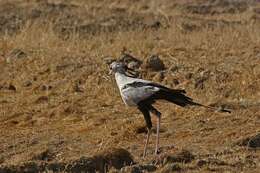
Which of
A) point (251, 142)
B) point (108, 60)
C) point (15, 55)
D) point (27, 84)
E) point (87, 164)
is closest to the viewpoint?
point (87, 164)

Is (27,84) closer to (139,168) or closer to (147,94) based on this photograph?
(147,94)

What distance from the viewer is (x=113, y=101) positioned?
35.3ft

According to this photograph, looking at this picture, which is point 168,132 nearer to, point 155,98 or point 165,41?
point 155,98

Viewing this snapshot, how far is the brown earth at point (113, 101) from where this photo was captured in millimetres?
7160

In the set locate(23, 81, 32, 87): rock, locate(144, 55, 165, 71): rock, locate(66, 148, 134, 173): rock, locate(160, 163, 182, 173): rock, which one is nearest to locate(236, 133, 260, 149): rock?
locate(160, 163, 182, 173): rock

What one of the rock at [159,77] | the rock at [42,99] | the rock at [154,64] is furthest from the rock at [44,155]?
the rock at [154,64]

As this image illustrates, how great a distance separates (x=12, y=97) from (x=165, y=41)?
15.2 feet

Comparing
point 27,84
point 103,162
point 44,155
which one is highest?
point 103,162

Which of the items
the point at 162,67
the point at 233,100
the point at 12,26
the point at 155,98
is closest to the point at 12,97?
the point at 162,67

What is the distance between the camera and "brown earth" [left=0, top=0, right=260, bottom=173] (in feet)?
23.5

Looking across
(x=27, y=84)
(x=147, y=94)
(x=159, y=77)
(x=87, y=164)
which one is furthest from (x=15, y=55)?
(x=87, y=164)

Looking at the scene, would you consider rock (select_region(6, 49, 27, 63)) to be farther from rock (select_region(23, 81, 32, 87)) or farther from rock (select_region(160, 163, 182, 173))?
rock (select_region(160, 163, 182, 173))

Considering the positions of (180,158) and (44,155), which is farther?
(44,155)

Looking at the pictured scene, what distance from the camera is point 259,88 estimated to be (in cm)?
1080
